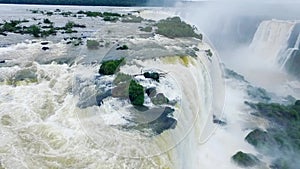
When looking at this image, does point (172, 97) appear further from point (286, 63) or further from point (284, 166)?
point (286, 63)

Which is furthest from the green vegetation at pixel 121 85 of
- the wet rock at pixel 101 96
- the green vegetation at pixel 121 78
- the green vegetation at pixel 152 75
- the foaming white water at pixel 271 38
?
the foaming white water at pixel 271 38

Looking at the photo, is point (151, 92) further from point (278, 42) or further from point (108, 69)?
point (278, 42)

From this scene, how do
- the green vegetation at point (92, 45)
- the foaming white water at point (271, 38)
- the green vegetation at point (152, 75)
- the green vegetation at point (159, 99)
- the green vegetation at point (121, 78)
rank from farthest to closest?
the foaming white water at point (271, 38), the green vegetation at point (92, 45), the green vegetation at point (152, 75), the green vegetation at point (121, 78), the green vegetation at point (159, 99)

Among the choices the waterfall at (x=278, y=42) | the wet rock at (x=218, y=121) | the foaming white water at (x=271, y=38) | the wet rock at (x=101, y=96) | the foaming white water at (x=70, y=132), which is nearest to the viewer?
the foaming white water at (x=70, y=132)

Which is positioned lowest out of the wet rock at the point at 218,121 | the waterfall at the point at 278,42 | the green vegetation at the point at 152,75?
the wet rock at the point at 218,121

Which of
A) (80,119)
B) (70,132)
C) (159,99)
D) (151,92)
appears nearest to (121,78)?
(151,92)

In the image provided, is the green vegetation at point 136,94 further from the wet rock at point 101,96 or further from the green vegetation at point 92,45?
the green vegetation at point 92,45

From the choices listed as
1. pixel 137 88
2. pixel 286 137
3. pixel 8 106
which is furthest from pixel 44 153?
pixel 286 137
